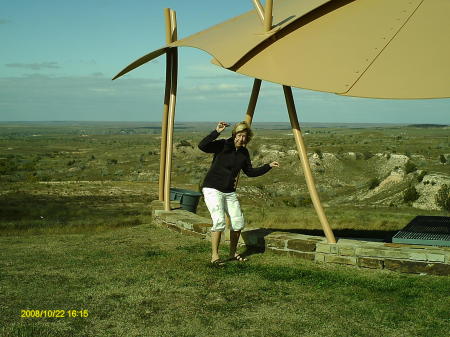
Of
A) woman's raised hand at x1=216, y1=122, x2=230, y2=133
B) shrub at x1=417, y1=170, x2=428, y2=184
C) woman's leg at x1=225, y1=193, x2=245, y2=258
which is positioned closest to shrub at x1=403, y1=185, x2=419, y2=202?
shrub at x1=417, y1=170, x2=428, y2=184

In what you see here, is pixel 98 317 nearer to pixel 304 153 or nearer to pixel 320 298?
pixel 320 298

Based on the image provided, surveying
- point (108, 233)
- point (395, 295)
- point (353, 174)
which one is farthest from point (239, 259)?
point (353, 174)

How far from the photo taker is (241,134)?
7.40 meters

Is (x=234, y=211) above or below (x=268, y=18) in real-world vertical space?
below

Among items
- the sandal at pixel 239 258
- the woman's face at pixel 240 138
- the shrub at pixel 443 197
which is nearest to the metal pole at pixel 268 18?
the woman's face at pixel 240 138

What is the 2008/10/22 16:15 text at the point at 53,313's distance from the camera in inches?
210

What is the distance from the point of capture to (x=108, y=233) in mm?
10875

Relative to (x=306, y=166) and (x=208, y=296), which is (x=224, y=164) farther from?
(x=208, y=296)

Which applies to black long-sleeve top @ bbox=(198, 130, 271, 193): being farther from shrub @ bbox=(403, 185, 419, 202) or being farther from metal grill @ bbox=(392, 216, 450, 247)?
shrub @ bbox=(403, 185, 419, 202)

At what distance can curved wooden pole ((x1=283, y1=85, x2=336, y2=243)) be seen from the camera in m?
7.73

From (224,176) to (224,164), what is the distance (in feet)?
0.56

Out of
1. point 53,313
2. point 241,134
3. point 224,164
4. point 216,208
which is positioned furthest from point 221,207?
point 53,313

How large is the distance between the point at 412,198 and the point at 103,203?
15.8 meters

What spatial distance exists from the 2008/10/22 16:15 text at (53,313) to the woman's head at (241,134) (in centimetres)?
308
